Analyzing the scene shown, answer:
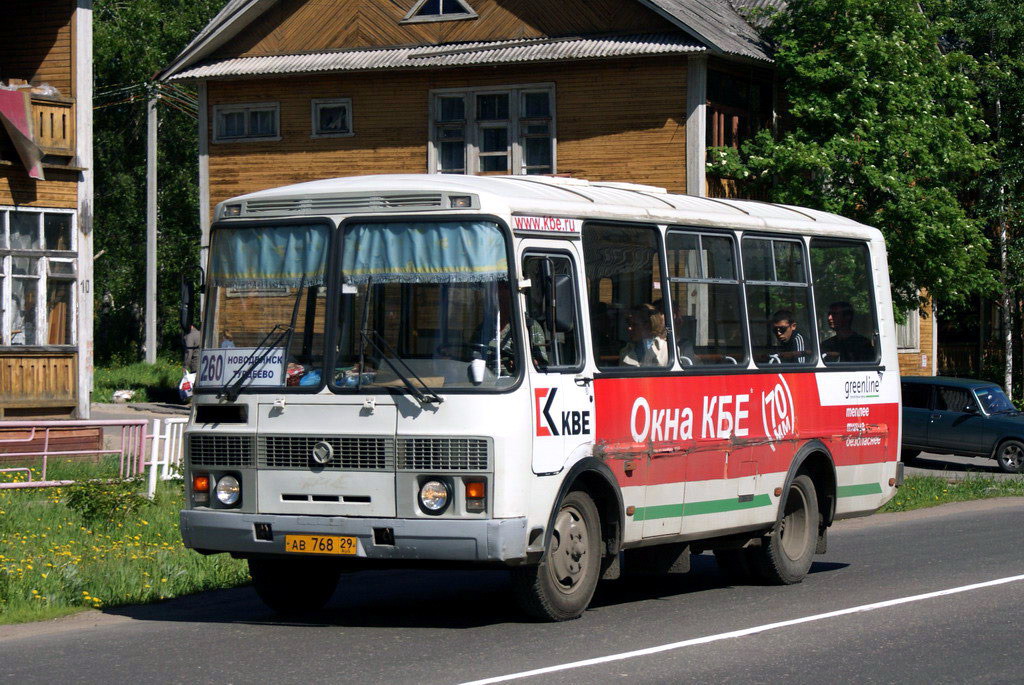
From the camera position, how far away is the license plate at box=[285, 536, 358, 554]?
31.8ft

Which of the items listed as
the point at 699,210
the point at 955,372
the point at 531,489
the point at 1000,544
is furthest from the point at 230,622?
the point at 955,372

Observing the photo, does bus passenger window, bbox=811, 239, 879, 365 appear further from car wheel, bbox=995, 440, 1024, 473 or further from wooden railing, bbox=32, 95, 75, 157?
wooden railing, bbox=32, 95, 75, 157

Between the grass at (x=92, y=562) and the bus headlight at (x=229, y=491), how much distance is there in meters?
1.93

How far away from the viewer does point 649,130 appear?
30.8m

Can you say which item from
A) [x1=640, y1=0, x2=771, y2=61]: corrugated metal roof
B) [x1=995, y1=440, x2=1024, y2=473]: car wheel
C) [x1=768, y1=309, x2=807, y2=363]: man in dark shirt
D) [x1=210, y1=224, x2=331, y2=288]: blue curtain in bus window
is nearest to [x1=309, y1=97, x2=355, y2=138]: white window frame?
[x1=640, y1=0, x2=771, y2=61]: corrugated metal roof

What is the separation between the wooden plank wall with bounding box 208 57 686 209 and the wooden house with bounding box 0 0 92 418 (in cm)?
703

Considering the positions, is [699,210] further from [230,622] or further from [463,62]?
[463,62]

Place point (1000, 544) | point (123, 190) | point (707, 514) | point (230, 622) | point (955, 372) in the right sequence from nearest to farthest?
point (230, 622) < point (707, 514) < point (1000, 544) < point (955, 372) < point (123, 190)

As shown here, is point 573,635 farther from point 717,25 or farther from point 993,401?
point 717,25

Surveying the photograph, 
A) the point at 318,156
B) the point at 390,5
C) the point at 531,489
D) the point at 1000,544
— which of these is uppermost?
the point at 390,5

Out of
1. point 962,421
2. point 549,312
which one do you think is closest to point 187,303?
point 549,312

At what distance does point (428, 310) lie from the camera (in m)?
9.77

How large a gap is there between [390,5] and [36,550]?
21.7 meters

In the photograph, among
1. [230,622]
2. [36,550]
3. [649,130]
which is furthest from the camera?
[649,130]
